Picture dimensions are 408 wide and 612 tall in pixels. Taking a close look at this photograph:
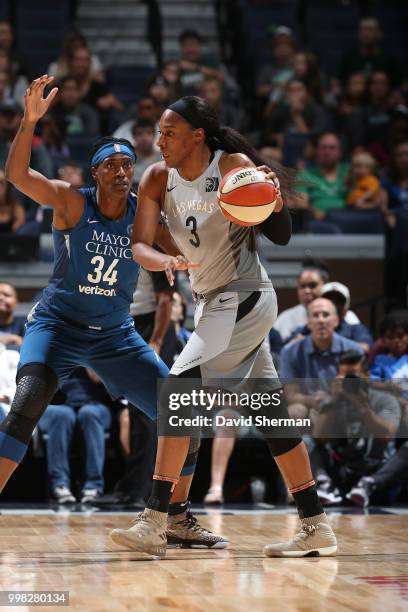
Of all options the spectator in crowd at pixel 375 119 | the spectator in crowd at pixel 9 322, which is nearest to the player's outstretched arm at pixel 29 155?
the spectator in crowd at pixel 9 322

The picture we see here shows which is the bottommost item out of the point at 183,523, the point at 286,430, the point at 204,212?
the point at 183,523

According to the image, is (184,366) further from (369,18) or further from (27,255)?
(369,18)

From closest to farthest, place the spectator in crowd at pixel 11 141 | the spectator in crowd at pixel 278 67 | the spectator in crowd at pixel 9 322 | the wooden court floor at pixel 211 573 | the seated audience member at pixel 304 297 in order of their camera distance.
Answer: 1. the wooden court floor at pixel 211 573
2. the spectator in crowd at pixel 9 322
3. the seated audience member at pixel 304 297
4. the spectator in crowd at pixel 11 141
5. the spectator in crowd at pixel 278 67

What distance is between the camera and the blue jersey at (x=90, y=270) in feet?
16.1

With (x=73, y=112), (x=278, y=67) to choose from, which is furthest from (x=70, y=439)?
(x=278, y=67)

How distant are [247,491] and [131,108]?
4958 mm

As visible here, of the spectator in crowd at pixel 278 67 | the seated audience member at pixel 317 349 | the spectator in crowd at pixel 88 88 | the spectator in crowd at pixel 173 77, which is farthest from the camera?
the spectator in crowd at pixel 278 67

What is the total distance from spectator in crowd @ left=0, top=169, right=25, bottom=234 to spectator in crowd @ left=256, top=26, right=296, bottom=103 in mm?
3775

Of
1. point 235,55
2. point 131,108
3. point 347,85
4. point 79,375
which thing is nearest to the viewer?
point 79,375

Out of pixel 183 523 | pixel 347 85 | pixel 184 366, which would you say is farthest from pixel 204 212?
pixel 347 85

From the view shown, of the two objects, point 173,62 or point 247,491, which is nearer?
point 247,491

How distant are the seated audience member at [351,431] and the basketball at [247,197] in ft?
9.76

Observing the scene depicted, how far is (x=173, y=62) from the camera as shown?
38.6ft

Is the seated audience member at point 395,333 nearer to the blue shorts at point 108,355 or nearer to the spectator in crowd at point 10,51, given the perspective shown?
the blue shorts at point 108,355
